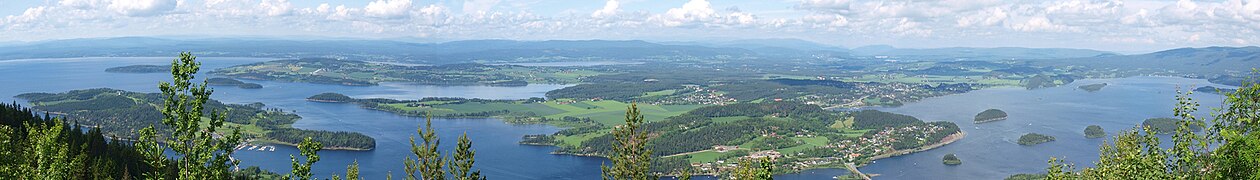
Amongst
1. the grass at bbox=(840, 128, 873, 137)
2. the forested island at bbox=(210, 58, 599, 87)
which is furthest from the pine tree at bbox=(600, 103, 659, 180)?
the forested island at bbox=(210, 58, 599, 87)

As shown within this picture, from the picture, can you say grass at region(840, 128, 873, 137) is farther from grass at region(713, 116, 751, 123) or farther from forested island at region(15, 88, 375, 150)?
forested island at region(15, 88, 375, 150)

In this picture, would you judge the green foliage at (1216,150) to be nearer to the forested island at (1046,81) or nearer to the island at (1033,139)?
the island at (1033,139)

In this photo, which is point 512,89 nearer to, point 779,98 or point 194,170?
point 779,98

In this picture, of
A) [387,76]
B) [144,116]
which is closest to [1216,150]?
[144,116]

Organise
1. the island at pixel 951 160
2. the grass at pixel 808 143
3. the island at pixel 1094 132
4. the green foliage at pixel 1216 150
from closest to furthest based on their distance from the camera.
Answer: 1. the green foliage at pixel 1216 150
2. the island at pixel 951 160
3. the grass at pixel 808 143
4. the island at pixel 1094 132

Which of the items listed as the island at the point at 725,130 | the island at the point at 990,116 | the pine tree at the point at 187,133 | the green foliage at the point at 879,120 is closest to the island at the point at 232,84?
the island at the point at 725,130

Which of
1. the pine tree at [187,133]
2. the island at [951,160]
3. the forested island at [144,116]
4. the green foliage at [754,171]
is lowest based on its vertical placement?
the island at [951,160]
